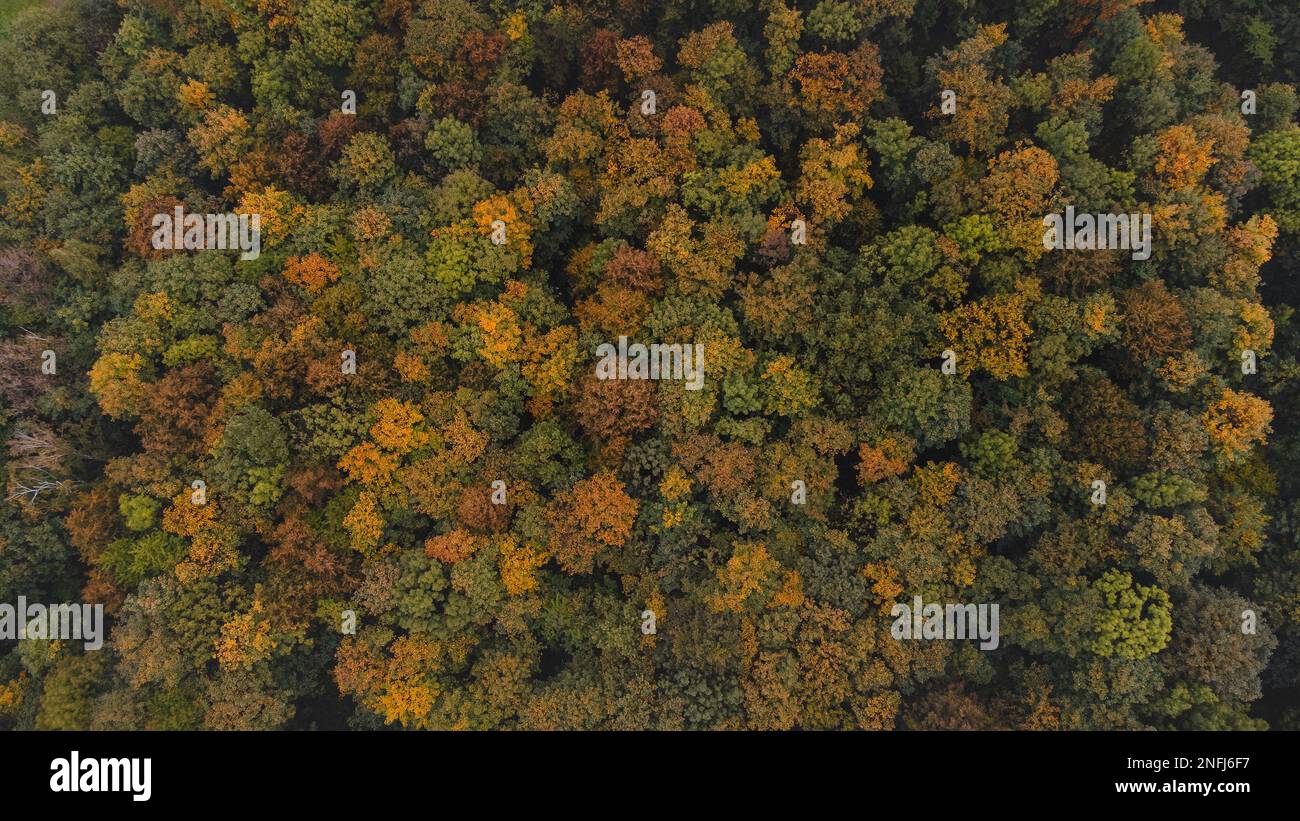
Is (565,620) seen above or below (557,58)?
below

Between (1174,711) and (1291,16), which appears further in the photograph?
(1291,16)

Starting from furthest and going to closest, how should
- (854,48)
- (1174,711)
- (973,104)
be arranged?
1. (854,48)
2. (973,104)
3. (1174,711)

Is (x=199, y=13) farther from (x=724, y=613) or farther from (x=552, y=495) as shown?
(x=724, y=613)

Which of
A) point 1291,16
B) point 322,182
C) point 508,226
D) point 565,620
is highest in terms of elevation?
point 1291,16

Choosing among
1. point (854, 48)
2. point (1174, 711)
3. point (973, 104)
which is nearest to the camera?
point (1174, 711)

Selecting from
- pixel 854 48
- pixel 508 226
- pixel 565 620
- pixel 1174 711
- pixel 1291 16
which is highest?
pixel 1291 16

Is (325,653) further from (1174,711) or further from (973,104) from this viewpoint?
(973,104)

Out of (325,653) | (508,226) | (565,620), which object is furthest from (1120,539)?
(325,653)

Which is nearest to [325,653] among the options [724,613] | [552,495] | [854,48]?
[552,495]

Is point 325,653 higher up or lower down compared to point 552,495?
lower down
